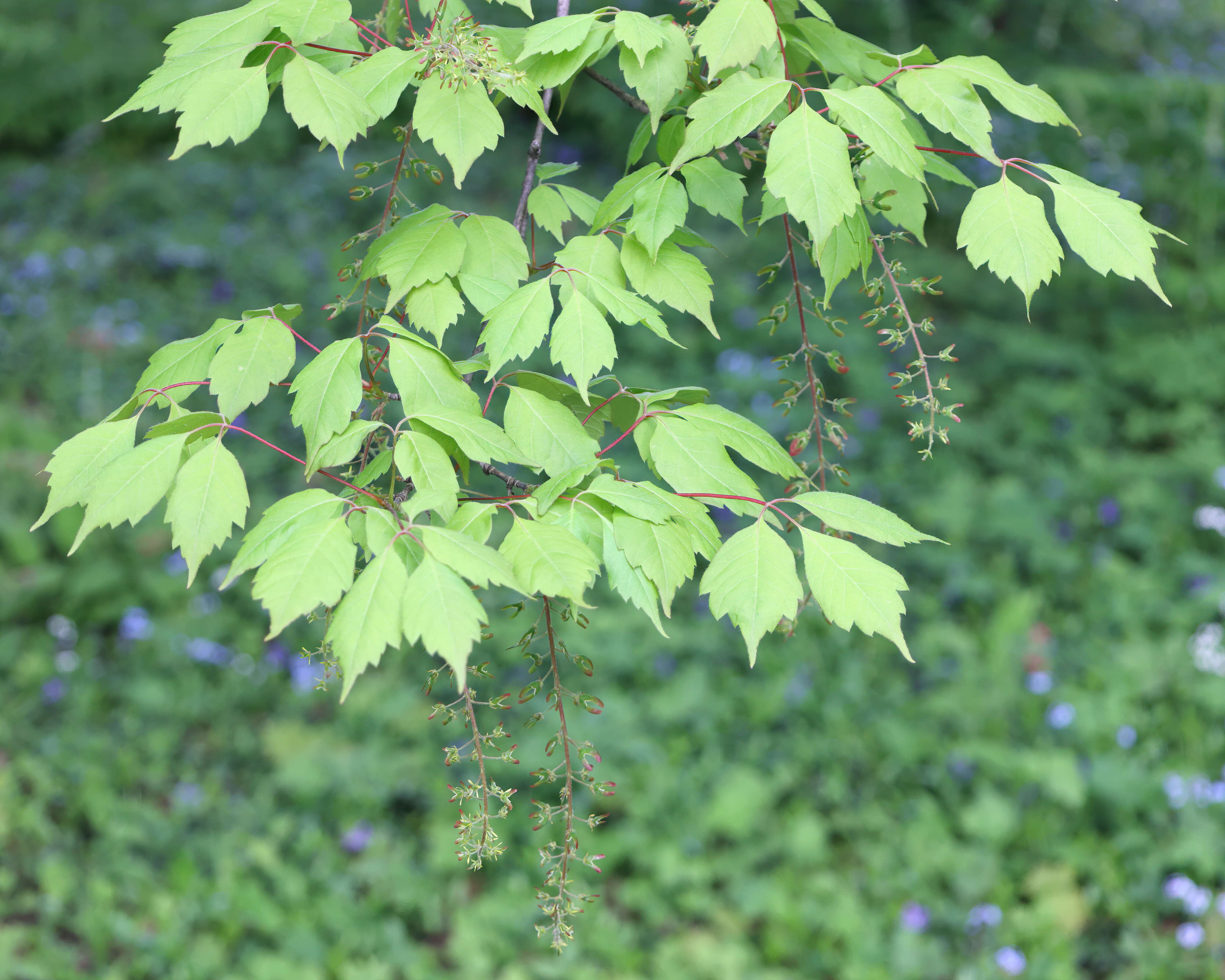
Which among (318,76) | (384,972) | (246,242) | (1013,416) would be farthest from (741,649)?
(246,242)

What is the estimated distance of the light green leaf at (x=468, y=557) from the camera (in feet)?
3.10

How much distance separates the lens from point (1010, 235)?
3.74ft

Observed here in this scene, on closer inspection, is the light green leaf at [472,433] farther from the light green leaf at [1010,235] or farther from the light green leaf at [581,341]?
the light green leaf at [1010,235]

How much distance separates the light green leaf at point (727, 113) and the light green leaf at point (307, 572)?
0.57m

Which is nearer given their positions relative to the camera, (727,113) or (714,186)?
(727,113)

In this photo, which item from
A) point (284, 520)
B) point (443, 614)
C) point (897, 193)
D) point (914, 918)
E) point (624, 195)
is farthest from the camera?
point (914, 918)

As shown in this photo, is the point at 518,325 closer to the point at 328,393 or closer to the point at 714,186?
the point at 328,393

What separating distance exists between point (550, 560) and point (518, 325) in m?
0.33

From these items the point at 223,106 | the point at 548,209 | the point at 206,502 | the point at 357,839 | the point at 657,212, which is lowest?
the point at 357,839

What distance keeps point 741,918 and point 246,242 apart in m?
5.52

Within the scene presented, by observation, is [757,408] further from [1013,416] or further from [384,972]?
[384,972]

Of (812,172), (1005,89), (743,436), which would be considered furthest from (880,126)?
(743,436)

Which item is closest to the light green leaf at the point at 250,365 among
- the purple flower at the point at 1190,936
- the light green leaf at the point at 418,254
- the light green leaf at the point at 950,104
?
the light green leaf at the point at 418,254

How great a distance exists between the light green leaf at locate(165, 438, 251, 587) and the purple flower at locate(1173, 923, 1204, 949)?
9.45 ft
